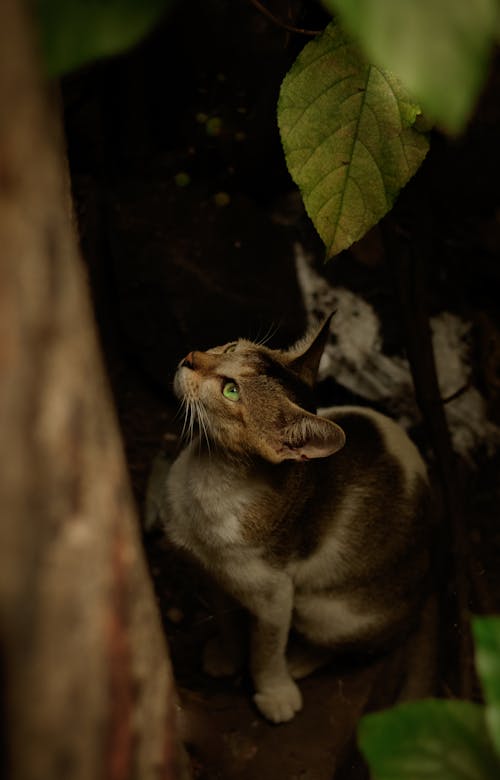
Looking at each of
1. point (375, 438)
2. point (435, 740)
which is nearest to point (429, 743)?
point (435, 740)

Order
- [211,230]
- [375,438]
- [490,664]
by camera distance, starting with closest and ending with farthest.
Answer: [490,664] → [375,438] → [211,230]

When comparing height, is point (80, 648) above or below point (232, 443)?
above

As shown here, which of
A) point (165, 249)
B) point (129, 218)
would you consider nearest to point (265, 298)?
point (165, 249)

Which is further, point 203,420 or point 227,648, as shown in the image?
point 227,648

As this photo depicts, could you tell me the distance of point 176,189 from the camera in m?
3.25

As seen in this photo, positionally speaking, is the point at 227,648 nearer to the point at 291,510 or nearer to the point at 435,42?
the point at 291,510

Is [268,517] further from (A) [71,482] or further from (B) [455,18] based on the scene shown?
(B) [455,18]

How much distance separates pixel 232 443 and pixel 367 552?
23.7 inches

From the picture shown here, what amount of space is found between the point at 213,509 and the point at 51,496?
138 cm

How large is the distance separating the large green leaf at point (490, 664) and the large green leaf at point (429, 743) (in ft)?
0.33

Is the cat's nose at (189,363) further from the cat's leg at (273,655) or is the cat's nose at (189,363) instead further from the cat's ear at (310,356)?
the cat's leg at (273,655)

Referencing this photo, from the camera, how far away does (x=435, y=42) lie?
0.81 meters

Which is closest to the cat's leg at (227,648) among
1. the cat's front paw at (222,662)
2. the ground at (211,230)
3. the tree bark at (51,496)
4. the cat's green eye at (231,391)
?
the cat's front paw at (222,662)

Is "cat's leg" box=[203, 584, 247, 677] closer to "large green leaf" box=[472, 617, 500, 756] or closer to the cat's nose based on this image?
the cat's nose
